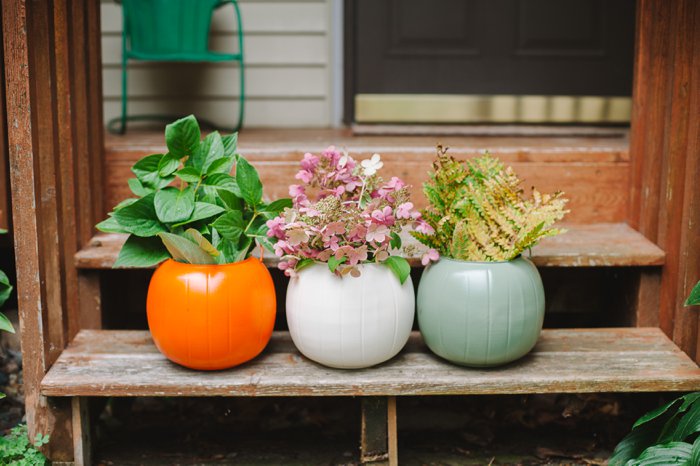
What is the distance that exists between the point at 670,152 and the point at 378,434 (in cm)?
105

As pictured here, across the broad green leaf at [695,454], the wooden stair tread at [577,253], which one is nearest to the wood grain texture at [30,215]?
the wooden stair tread at [577,253]

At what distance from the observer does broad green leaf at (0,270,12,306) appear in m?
1.90

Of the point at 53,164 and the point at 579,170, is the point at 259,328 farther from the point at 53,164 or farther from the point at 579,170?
the point at 579,170

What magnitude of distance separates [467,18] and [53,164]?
190 centimetres

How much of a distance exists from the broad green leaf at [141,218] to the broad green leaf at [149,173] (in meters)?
0.05

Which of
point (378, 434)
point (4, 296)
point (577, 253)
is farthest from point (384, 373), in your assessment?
point (4, 296)

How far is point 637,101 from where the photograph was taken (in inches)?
85.0

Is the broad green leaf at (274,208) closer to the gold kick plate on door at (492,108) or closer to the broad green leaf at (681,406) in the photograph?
the broad green leaf at (681,406)

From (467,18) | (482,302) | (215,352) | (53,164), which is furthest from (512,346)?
(467,18)

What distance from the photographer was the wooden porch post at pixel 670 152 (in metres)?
1.91

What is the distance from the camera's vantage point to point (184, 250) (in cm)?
176

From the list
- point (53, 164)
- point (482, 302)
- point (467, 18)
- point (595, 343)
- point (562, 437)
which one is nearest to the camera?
point (482, 302)

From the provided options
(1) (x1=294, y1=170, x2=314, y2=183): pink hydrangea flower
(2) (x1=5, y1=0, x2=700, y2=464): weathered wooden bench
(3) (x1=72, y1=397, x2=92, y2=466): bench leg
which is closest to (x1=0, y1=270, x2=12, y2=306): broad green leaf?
(2) (x1=5, y1=0, x2=700, y2=464): weathered wooden bench

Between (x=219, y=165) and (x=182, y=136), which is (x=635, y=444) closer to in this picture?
(x=219, y=165)
